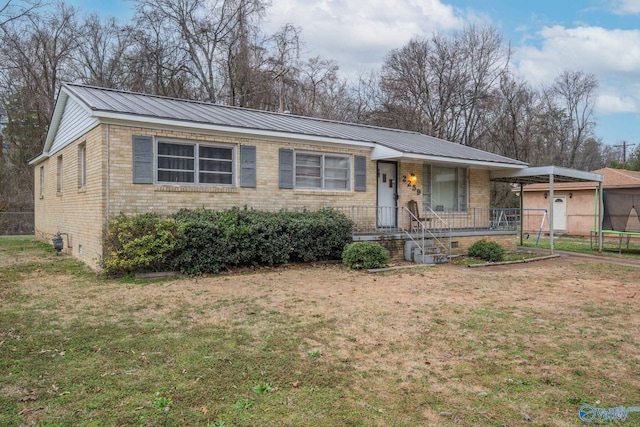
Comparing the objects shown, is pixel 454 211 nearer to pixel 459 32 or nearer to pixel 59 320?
pixel 59 320

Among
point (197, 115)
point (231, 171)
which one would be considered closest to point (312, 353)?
point (231, 171)

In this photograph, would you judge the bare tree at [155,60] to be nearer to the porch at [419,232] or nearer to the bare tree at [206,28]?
the bare tree at [206,28]

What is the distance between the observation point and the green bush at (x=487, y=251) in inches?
Result: 480

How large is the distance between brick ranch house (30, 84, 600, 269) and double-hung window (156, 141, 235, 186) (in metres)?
0.02

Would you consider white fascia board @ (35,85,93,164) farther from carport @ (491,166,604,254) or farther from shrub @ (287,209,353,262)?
carport @ (491,166,604,254)

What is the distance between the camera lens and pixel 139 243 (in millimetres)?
8602

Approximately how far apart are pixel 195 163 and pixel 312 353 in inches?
281

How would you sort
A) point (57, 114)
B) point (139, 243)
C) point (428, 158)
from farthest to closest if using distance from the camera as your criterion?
point (57, 114)
point (428, 158)
point (139, 243)

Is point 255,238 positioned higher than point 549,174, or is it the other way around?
point 549,174

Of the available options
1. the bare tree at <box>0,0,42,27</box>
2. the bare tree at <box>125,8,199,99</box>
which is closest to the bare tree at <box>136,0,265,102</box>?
the bare tree at <box>125,8,199,99</box>

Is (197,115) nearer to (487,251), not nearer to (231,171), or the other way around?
(231,171)

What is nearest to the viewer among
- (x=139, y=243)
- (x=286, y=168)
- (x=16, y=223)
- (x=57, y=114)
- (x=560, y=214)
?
(x=139, y=243)

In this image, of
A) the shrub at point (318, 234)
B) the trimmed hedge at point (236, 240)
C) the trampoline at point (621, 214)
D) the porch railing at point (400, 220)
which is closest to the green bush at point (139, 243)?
the trimmed hedge at point (236, 240)

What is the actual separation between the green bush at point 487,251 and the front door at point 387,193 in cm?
264
